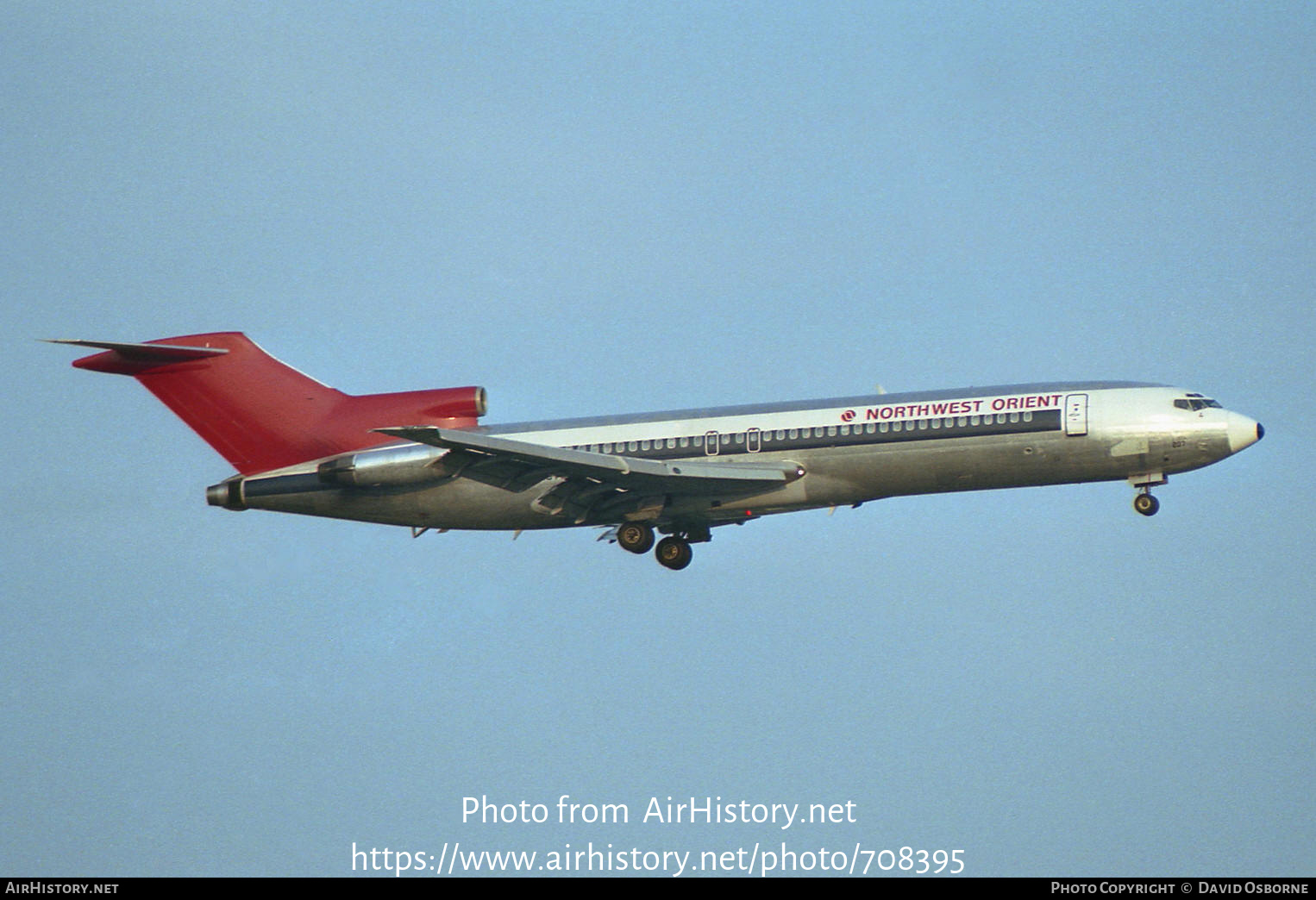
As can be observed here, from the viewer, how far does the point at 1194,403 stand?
33.1 meters

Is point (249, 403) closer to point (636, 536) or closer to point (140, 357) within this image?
point (140, 357)

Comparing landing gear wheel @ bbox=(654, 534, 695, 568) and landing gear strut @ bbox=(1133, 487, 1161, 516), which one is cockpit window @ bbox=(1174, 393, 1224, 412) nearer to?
landing gear strut @ bbox=(1133, 487, 1161, 516)

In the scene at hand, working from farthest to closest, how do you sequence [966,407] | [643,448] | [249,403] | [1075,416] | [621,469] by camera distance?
1. [249,403]
2. [643,448]
3. [966,407]
4. [1075,416]
5. [621,469]

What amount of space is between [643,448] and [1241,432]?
1303 cm

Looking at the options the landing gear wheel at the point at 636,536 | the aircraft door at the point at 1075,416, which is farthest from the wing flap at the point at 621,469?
the aircraft door at the point at 1075,416

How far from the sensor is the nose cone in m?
32.7

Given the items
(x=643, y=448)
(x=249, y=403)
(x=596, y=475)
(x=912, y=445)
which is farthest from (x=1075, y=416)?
(x=249, y=403)

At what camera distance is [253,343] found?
36.9 metres

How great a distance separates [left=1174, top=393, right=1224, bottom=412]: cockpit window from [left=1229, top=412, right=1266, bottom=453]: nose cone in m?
0.44

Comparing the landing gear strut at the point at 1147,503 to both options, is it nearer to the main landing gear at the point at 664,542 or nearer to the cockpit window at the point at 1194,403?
the cockpit window at the point at 1194,403

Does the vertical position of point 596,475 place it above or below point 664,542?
above
